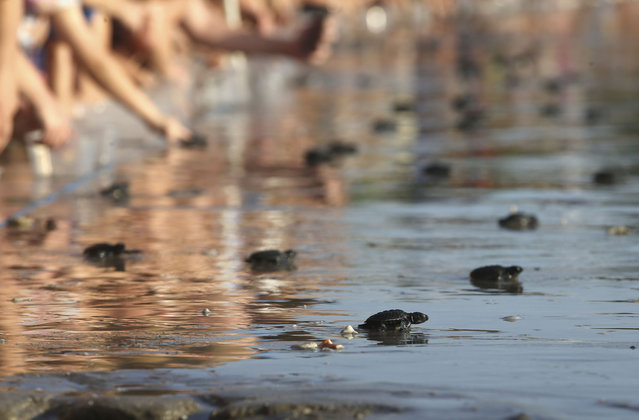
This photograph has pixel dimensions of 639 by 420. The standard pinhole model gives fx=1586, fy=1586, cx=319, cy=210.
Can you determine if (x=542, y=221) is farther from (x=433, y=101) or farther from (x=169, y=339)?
(x=433, y=101)

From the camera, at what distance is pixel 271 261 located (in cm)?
511

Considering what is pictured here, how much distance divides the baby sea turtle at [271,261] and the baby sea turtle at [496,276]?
25.0 inches

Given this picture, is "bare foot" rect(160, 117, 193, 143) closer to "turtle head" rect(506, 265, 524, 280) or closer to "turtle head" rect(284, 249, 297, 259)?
"turtle head" rect(284, 249, 297, 259)

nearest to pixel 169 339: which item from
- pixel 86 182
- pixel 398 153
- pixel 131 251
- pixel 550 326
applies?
pixel 550 326

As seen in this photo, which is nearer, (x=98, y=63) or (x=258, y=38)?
(x=98, y=63)

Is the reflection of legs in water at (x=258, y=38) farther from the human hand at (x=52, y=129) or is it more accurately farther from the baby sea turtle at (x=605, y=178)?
the human hand at (x=52, y=129)

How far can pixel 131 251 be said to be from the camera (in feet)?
18.0

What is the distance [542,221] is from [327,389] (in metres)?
3.10

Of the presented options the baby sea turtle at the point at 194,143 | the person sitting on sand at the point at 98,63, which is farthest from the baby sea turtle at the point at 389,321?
the baby sea turtle at the point at 194,143

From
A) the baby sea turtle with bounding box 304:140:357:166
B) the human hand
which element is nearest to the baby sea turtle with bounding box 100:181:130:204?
the human hand

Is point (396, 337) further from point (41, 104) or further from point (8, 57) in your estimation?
point (41, 104)

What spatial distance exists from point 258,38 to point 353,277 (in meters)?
6.14

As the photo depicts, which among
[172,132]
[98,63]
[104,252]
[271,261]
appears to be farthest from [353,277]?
[172,132]

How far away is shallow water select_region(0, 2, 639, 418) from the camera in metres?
3.36
